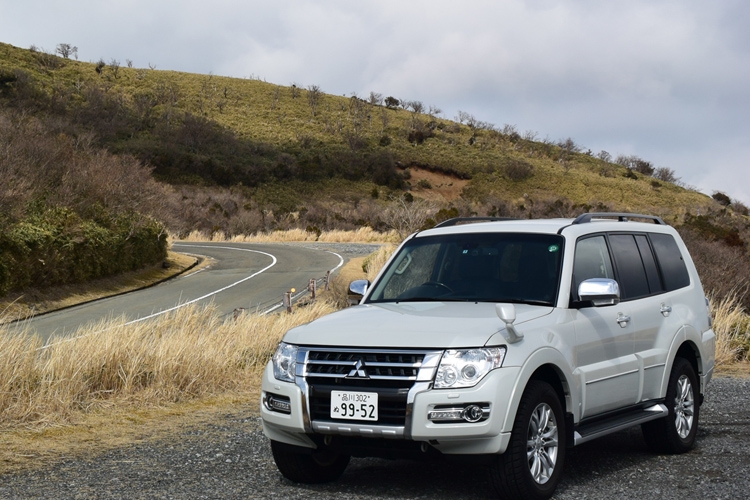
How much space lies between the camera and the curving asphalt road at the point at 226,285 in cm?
2319

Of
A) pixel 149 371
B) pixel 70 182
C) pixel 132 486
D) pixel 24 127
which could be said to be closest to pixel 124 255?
pixel 70 182

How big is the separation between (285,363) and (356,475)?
49.2 inches

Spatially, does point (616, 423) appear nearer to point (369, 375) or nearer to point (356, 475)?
point (356, 475)

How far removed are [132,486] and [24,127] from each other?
31019 mm

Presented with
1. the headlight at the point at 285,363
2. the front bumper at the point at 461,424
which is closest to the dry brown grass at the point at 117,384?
the headlight at the point at 285,363

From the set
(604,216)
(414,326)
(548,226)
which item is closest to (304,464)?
(414,326)

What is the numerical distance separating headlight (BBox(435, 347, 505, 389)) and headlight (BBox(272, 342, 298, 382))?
1.04 metres

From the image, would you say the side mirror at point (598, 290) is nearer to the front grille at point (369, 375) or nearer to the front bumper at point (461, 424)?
the front bumper at point (461, 424)

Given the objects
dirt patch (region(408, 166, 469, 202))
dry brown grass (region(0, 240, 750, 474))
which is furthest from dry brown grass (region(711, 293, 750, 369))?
dirt patch (region(408, 166, 469, 202))

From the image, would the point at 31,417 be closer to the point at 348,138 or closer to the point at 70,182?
the point at 70,182

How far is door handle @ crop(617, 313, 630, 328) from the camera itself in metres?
6.88

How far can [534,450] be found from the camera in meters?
5.72

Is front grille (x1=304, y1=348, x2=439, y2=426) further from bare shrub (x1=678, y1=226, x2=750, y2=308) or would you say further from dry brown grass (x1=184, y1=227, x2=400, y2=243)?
dry brown grass (x1=184, y1=227, x2=400, y2=243)

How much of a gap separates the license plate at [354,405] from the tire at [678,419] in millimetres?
2933
